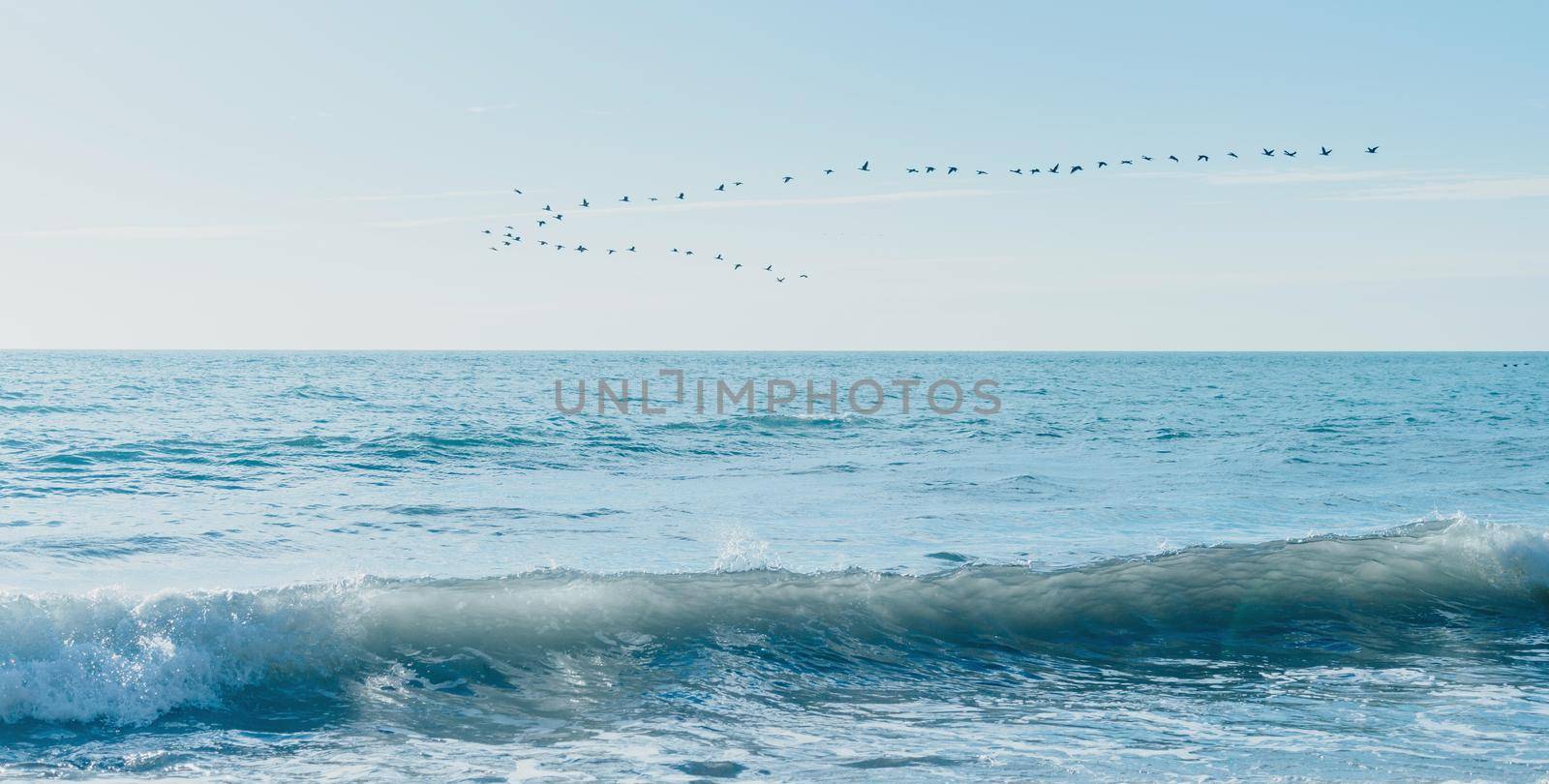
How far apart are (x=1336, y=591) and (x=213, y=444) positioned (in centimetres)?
2477

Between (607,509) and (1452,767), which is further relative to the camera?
(607,509)

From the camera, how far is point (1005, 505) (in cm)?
2066

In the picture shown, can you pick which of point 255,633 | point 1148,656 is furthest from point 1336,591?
point 255,633

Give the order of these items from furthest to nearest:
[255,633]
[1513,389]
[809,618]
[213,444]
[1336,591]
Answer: [1513,389]
[213,444]
[1336,591]
[809,618]
[255,633]

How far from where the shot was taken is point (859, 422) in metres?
40.2

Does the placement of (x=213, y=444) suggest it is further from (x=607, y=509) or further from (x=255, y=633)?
(x=255, y=633)

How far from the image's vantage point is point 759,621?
39.7ft

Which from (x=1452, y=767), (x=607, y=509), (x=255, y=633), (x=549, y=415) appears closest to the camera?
(x=1452, y=767)

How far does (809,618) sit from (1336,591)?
6.18 meters

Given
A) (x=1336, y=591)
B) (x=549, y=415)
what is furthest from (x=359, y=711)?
(x=549, y=415)

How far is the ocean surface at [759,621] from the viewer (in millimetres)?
8344

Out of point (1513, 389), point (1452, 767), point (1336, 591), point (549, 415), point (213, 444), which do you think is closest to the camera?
point (1452, 767)

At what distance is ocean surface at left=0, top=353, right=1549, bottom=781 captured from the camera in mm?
8344

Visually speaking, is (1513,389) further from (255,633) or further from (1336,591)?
(255,633)
